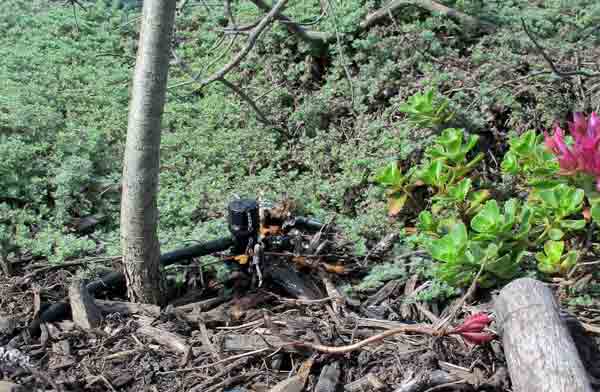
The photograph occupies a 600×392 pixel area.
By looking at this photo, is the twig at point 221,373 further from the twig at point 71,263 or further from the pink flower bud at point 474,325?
the twig at point 71,263

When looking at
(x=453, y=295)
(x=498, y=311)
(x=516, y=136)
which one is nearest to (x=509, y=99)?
(x=516, y=136)

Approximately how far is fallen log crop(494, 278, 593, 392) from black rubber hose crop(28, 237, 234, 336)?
1.38 metres

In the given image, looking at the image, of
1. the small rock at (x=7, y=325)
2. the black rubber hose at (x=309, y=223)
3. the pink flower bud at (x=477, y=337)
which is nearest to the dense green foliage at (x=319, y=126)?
the black rubber hose at (x=309, y=223)

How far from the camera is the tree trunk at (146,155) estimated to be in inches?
87.5

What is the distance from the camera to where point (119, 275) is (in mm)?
2777

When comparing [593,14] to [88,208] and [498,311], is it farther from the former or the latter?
[88,208]

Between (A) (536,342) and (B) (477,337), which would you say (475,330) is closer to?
(B) (477,337)

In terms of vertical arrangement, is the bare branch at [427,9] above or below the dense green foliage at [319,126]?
above

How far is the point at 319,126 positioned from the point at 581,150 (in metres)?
2.13

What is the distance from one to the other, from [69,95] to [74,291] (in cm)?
243

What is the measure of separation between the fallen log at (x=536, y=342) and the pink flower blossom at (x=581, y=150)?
0.60 metres

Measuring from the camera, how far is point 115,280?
2764mm

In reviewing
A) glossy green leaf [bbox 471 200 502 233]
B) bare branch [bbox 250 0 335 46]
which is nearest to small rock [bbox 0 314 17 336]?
glossy green leaf [bbox 471 200 502 233]

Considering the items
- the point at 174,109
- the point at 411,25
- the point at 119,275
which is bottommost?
the point at 119,275
